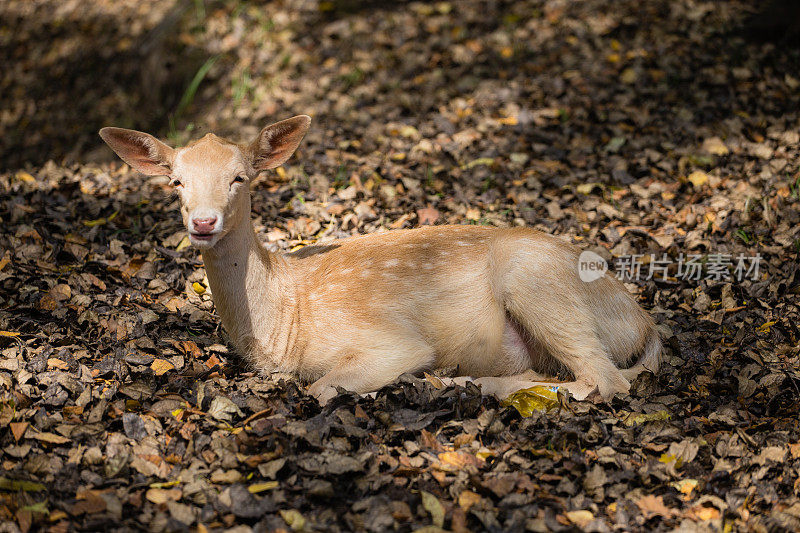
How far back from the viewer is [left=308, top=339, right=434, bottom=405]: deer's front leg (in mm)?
4078

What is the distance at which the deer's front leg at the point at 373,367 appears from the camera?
13.4 feet

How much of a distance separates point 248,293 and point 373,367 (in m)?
0.83

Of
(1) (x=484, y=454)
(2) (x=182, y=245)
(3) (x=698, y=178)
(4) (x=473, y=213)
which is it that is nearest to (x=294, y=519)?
(1) (x=484, y=454)

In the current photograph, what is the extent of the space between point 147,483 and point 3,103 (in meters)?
8.93

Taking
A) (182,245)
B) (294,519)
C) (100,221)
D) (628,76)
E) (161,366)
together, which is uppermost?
(628,76)

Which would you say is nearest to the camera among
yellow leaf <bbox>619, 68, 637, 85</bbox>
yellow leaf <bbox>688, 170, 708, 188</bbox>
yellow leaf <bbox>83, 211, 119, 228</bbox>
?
yellow leaf <bbox>83, 211, 119, 228</bbox>

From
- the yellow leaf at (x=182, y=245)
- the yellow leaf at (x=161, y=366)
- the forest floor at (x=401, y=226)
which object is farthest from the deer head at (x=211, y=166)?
the yellow leaf at (x=182, y=245)

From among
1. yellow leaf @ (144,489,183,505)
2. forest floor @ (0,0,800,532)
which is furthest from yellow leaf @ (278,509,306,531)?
yellow leaf @ (144,489,183,505)

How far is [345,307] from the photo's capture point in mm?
4312

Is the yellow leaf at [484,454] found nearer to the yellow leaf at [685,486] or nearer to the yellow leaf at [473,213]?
the yellow leaf at [685,486]

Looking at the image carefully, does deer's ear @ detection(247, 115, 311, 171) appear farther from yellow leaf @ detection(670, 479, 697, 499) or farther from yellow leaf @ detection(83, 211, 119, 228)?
yellow leaf @ detection(670, 479, 697, 499)

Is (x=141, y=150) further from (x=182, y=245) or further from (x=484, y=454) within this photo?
(x=484, y=454)

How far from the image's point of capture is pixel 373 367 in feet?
13.6

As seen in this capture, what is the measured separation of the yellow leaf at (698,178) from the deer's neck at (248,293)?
3700 millimetres
